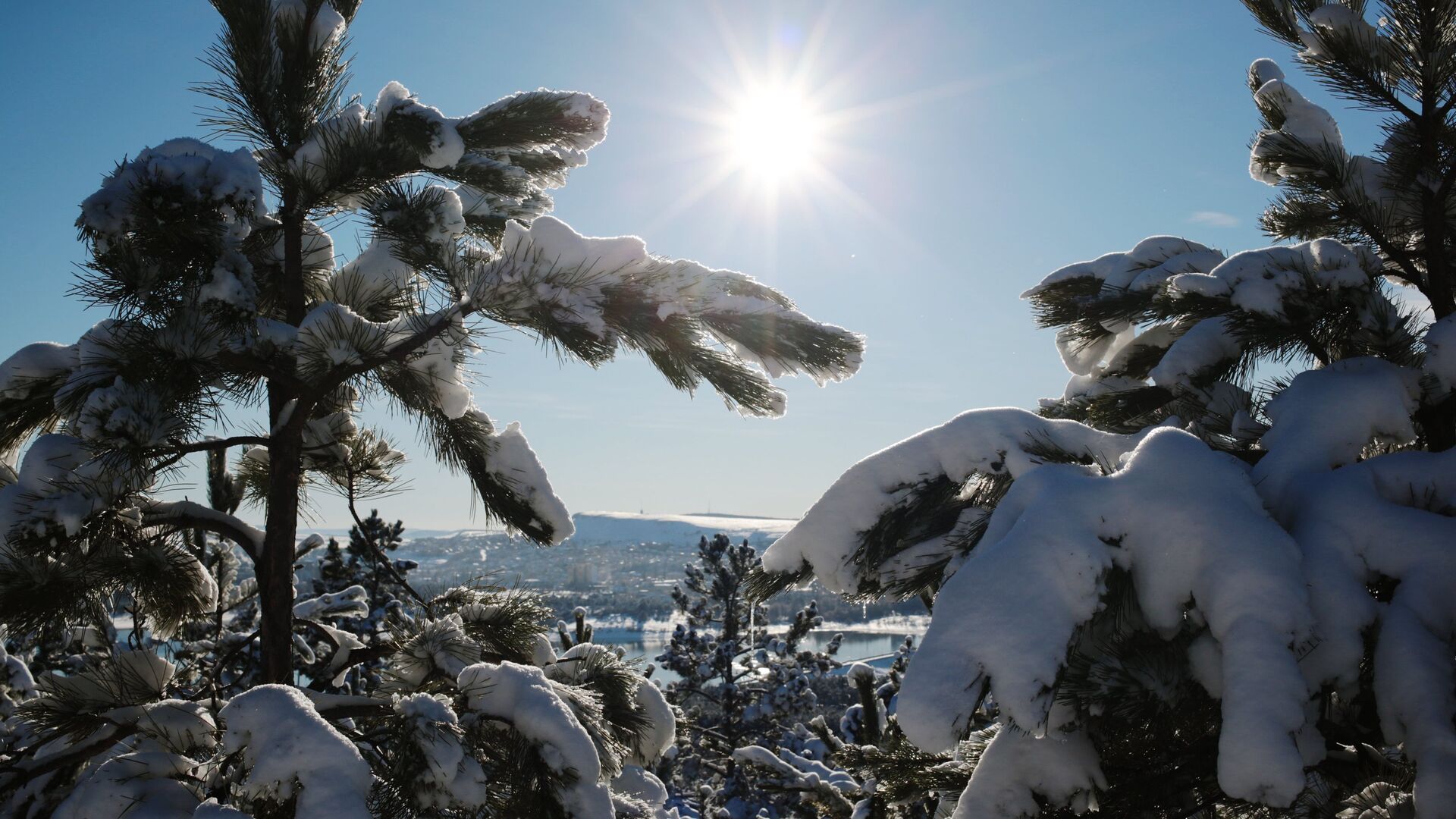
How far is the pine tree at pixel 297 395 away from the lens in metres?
1.76

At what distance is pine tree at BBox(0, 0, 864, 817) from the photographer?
1.76 m

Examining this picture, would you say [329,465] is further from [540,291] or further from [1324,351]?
[1324,351]

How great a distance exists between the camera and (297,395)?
7.63ft

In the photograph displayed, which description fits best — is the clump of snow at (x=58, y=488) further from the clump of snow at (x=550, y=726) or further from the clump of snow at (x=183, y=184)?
the clump of snow at (x=550, y=726)

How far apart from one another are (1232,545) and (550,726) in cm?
155

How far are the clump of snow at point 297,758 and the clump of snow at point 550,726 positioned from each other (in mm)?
351

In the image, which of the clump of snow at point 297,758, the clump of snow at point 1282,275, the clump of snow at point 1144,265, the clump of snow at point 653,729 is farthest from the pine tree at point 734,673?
the clump of snow at point 297,758

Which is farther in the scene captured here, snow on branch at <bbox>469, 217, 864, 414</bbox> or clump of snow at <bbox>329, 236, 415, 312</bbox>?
clump of snow at <bbox>329, 236, 415, 312</bbox>

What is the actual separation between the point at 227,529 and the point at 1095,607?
8.45ft

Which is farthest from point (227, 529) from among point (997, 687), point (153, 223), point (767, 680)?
point (767, 680)

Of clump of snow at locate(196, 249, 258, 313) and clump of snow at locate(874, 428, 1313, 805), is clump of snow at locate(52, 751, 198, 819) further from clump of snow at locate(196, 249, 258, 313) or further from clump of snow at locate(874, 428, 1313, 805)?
clump of snow at locate(874, 428, 1313, 805)

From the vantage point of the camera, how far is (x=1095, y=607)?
130 cm

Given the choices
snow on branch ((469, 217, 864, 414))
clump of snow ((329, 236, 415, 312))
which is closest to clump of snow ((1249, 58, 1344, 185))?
snow on branch ((469, 217, 864, 414))

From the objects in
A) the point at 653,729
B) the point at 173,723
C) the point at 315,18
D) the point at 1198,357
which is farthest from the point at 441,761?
the point at 315,18
